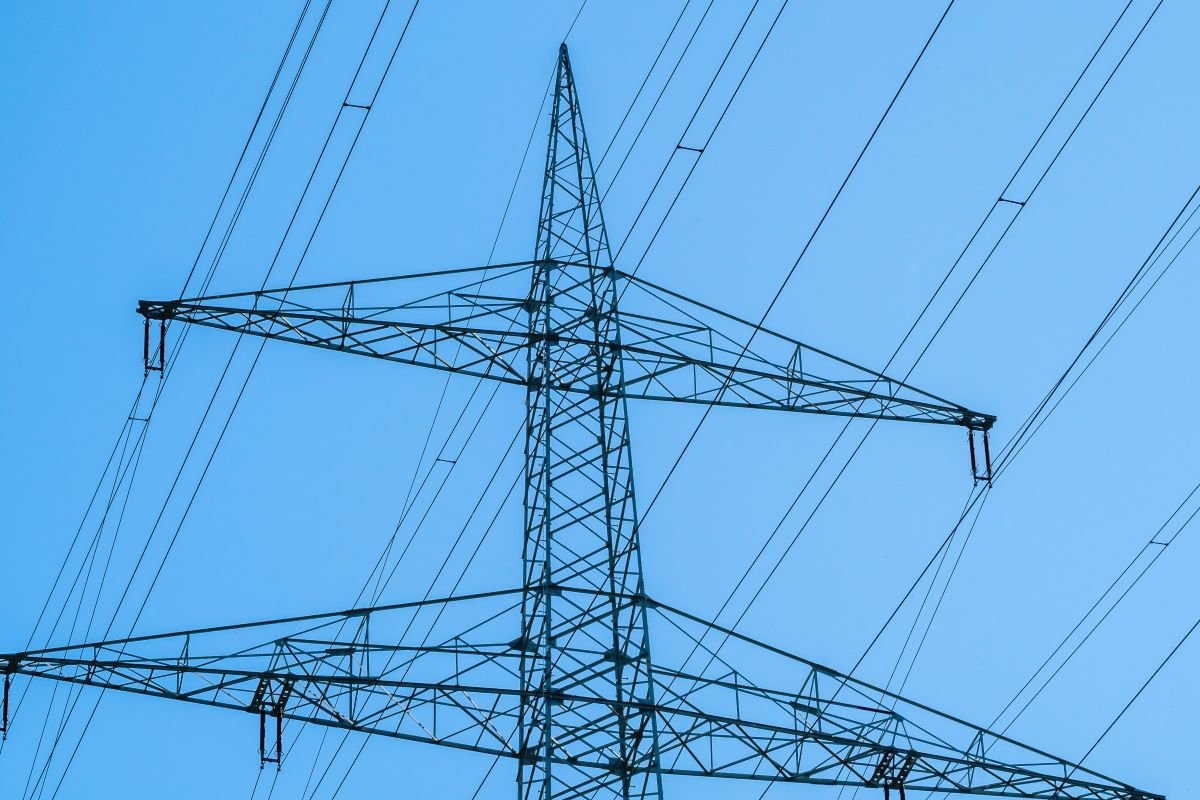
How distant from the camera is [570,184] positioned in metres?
23.5

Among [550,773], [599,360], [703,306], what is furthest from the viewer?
[703,306]

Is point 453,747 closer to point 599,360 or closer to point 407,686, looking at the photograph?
point 407,686

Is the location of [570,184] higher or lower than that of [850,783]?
higher

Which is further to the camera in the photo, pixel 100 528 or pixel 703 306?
pixel 100 528

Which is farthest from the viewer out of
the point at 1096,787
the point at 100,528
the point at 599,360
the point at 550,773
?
the point at 100,528

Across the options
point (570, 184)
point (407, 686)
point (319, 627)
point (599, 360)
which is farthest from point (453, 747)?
point (570, 184)

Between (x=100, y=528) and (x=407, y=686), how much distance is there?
9.50 m

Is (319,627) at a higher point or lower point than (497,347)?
lower

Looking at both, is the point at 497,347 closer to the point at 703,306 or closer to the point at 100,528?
the point at 703,306

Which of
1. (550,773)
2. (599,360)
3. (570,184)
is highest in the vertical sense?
(570,184)

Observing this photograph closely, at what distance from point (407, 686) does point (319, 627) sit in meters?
2.32

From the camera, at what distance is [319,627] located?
19.9 meters

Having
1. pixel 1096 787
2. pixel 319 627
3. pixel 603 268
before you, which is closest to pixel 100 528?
pixel 319 627

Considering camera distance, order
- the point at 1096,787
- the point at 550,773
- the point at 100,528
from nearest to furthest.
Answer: the point at 550,773 < the point at 1096,787 < the point at 100,528
